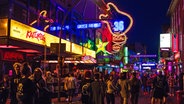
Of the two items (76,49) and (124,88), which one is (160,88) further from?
(76,49)

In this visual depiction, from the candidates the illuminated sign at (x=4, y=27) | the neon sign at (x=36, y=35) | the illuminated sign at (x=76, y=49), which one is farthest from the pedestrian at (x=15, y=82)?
the illuminated sign at (x=76, y=49)

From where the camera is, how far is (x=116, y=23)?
3130 cm

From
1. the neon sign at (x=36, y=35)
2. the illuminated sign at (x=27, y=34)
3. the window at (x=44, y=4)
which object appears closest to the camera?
the illuminated sign at (x=27, y=34)

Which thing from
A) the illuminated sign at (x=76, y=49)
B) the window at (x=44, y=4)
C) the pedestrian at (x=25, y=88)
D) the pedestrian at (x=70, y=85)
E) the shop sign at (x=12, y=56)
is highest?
the window at (x=44, y=4)

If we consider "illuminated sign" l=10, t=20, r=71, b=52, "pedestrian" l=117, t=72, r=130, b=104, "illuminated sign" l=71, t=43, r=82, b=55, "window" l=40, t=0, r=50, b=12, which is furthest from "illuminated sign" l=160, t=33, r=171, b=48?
"pedestrian" l=117, t=72, r=130, b=104

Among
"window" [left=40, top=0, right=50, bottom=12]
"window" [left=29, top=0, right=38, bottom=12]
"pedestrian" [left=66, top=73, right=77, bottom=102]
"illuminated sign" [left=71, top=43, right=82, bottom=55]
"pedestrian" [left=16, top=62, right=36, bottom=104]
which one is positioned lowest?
"pedestrian" [left=66, top=73, right=77, bottom=102]

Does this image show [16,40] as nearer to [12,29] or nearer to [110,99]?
[12,29]

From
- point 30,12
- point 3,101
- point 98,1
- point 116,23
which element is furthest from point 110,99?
point 98,1

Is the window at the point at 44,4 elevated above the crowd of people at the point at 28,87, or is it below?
above

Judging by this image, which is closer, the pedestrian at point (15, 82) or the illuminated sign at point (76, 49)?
the pedestrian at point (15, 82)

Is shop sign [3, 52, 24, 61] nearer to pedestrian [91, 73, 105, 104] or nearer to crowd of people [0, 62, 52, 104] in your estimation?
pedestrian [91, 73, 105, 104]

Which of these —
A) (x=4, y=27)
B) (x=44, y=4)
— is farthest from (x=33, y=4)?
(x=4, y=27)

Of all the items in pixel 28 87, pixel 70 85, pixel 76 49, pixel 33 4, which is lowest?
pixel 70 85

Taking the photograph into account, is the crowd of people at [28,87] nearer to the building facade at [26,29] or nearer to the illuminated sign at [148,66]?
the building facade at [26,29]
